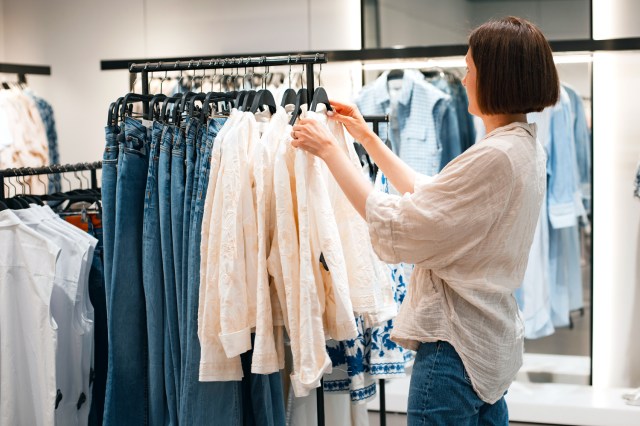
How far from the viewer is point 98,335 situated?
290 centimetres

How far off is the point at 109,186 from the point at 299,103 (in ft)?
2.19

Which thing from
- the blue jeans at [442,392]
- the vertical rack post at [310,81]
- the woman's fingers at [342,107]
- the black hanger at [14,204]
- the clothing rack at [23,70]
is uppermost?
the clothing rack at [23,70]

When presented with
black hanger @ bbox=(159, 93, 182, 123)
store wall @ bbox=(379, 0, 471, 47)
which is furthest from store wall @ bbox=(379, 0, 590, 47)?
black hanger @ bbox=(159, 93, 182, 123)

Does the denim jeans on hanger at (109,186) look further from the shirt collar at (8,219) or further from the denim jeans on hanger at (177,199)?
the shirt collar at (8,219)

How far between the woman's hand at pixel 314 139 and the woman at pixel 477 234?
156 millimetres

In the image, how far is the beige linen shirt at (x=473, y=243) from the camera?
1.77 m

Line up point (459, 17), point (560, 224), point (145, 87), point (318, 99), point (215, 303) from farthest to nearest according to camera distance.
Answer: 1. point (459, 17)
2. point (560, 224)
3. point (145, 87)
4. point (318, 99)
5. point (215, 303)

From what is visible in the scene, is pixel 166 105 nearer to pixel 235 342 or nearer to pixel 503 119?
pixel 235 342

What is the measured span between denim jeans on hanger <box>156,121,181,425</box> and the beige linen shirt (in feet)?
2.45

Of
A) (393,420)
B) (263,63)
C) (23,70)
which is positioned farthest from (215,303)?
(23,70)

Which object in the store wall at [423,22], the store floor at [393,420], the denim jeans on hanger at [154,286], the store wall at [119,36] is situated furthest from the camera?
the store wall at [119,36]

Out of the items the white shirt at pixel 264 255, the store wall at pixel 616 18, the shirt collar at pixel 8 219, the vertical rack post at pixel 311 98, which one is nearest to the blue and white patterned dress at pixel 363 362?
the vertical rack post at pixel 311 98

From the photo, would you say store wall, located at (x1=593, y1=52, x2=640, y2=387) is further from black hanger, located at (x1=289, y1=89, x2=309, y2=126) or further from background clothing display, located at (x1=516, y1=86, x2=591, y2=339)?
black hanger, located at (x1=289, y1=89, x2=309, y2=126)

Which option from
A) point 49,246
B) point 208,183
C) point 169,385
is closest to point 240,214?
point 208,183
